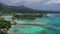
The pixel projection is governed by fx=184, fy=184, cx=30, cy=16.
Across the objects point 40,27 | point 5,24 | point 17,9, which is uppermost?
point 17,9

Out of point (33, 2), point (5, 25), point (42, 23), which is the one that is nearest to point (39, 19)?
point (42, 23)

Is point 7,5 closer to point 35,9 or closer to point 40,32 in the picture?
point 35,9

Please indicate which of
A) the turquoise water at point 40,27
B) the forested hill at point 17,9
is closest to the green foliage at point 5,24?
the turquoise water at point 40,27

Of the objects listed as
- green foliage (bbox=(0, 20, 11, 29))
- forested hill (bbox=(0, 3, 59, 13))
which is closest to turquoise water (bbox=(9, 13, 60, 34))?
green foliage (bbox=(0, 20, 11, 29))

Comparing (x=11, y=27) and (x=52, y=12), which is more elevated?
(x=52, y=12)

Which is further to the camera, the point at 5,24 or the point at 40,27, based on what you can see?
the point at 40,27

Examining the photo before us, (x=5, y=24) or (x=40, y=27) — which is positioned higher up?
(x=5, y=24)

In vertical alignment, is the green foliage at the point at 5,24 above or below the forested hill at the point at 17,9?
below

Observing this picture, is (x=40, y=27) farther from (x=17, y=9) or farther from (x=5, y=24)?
(x=5, y=24)

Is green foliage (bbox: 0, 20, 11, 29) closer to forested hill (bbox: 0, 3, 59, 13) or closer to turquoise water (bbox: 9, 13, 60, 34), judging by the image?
turquoise water (bbox: 9, 13, 60, 34)

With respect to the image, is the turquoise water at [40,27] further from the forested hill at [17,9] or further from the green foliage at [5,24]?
the forested hill at [17,9]

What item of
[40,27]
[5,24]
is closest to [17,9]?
[5,24]
